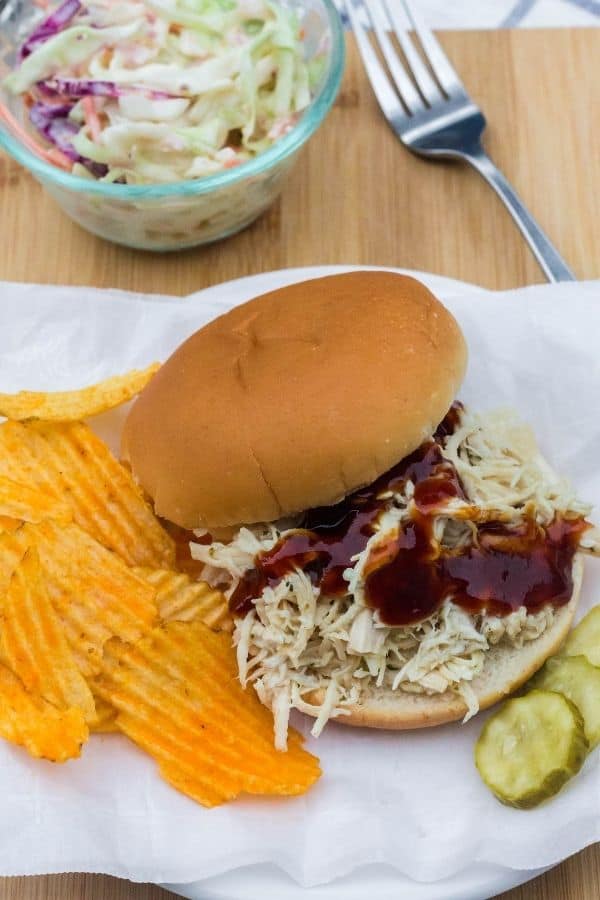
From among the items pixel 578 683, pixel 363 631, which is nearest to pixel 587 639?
pixel 578 683

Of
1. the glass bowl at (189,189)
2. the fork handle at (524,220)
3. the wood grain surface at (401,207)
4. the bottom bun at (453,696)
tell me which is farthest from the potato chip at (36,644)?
the fork handle at (524,220)

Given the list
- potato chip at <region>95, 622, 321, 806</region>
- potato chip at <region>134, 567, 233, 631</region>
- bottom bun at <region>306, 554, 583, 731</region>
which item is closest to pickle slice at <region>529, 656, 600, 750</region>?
bottom bun at <region>306, 554, 583, 731</region>

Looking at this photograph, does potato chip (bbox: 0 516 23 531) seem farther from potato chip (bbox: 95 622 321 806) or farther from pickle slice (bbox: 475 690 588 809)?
pickle slice (bbox: 475 690 588 809)

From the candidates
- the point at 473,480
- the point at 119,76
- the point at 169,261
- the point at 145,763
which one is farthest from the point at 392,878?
the point at 119,76

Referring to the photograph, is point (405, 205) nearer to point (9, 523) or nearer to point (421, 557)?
point (421, 557)

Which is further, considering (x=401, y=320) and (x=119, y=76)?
(x=119, y=76)

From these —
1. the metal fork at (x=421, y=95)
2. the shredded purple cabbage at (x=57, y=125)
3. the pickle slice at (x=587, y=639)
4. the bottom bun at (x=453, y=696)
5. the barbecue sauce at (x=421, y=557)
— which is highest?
the shredded purple cabbage at (x=57, y=125)

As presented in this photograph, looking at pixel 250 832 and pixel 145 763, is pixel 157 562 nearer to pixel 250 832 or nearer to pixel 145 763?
pixel 145 763

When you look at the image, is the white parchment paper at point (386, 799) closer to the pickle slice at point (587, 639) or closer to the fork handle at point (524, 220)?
the pickle slice at point (587, 639)
